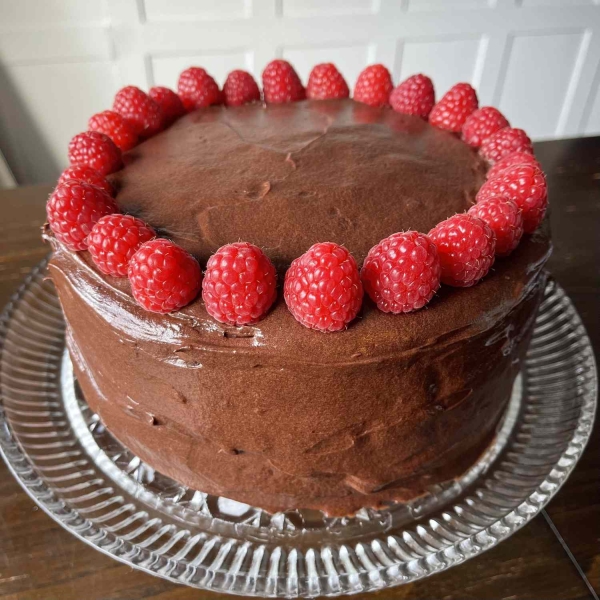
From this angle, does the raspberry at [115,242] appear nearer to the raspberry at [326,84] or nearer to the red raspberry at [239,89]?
the red raspberry at [239,89]

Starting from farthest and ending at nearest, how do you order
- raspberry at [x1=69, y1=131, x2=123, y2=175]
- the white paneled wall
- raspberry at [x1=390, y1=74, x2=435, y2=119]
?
the white paneled wall → raspberry at [x1=390, y1=74, x2=435, y2=119] → raspberry at [x1=69, y1=131, x2=123, y2=175]

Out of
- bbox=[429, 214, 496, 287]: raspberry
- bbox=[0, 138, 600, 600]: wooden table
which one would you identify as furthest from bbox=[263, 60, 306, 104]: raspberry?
bbox=[0, 138, 600, 600]: wooden table

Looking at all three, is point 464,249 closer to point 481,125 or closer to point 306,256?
point 306,256

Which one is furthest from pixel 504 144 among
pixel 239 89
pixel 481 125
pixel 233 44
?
pixel 233 44

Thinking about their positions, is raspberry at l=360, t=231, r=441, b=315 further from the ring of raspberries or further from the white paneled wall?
the white paneled wall

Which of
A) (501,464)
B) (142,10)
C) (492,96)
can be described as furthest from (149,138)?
(492,96)

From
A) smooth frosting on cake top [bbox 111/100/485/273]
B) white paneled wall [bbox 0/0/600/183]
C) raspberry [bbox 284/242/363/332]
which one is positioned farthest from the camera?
white paneled wall [bbox 0/0/600/183]

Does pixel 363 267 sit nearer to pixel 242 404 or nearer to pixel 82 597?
pixel 242 404
